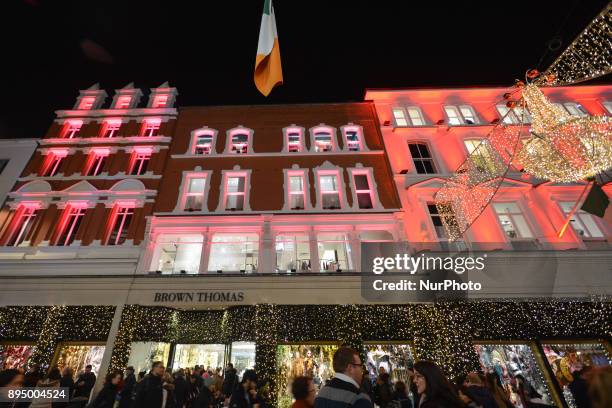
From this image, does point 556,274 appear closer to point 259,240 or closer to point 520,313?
point 520,313

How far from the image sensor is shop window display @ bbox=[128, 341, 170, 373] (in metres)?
12.2

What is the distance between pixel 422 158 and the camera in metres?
16.9

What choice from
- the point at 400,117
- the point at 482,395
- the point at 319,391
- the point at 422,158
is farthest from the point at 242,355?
the point at 400,117

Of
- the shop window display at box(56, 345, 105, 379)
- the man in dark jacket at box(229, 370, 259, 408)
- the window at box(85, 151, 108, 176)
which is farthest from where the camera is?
the window at box(85, 151, 108, 176)

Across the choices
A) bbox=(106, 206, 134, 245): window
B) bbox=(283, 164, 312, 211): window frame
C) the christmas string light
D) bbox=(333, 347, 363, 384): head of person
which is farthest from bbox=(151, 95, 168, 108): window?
bbox=(333, 347, 363, 384): head of person

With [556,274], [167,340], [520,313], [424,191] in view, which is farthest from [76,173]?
[556,274]

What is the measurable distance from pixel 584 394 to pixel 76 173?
21.0 meters

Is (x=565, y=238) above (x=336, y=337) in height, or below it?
above

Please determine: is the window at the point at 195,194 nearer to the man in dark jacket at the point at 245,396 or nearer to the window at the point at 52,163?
the window at the point at 52,163

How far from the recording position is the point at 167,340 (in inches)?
495

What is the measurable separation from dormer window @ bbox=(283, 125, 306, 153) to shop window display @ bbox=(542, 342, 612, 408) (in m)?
14.5

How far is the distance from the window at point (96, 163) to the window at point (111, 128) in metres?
1.43

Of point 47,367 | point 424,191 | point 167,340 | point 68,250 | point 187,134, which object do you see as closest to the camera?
point 47,367

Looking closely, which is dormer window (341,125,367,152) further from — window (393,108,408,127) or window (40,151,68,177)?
window (40,151,68,177)
